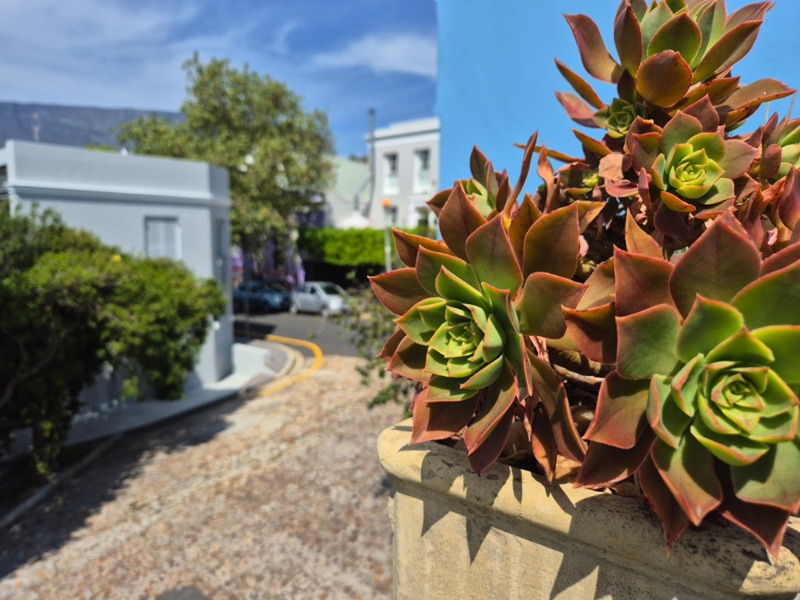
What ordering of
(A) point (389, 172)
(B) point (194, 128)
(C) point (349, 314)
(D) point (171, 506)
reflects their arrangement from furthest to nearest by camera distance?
(A) point (389, 172)
(B) point (194, 128)
(D) point (171, 506)
(C) point (349, 314)

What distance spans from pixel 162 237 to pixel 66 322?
4.52 metres

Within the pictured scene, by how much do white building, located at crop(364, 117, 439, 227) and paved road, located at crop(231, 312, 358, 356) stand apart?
622 centimetres

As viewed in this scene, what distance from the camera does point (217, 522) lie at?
5719 millimetres

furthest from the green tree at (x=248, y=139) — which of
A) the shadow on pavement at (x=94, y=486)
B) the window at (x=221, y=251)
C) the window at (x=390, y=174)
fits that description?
the shadow on pavement at (x=94, y=486)

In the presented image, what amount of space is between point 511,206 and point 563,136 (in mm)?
1873

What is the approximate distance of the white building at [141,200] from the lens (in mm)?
9203

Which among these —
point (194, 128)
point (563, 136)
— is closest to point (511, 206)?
point (563, 136)

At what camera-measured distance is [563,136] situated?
278 centimetres

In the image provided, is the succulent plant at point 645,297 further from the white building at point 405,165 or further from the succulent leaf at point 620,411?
the white building at point 405,165

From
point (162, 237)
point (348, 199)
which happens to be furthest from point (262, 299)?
point (162, 237)

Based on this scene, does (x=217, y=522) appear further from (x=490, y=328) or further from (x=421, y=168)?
(x=421, y=168)

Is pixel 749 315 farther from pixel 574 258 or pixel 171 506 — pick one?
pixel 171 506

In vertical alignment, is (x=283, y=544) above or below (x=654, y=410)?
below

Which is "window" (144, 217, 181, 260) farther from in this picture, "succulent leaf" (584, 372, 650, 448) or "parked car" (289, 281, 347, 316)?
"succulent leaf" (584, 372, 650, 448)
